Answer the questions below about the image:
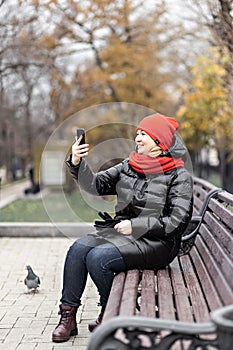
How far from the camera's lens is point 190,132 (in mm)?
22234

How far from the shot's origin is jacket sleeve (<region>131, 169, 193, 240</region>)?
4500 mm

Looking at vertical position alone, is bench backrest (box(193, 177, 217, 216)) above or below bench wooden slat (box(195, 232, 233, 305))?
below

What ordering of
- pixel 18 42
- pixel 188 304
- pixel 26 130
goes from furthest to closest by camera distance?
pixel 26 130 → pixel 18 42 → pixel 188 304

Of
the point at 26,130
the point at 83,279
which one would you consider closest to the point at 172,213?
the point at 83,279

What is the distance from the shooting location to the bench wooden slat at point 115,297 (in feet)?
11.7

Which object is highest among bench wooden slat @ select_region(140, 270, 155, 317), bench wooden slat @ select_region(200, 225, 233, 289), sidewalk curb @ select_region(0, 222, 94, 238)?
bench wooden slat @ select_region(200, 225, 233, 289)

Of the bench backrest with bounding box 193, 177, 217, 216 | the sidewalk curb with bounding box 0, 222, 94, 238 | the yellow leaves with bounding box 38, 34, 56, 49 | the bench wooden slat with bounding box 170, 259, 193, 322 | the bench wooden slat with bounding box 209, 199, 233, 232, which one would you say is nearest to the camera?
the bench wooden slat with bounding box 170, 259, 193, 322

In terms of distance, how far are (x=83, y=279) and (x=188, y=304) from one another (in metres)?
1.09

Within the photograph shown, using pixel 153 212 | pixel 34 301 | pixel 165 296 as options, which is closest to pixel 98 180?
pixel 153 212

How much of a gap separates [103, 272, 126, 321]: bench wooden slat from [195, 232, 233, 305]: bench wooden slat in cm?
56

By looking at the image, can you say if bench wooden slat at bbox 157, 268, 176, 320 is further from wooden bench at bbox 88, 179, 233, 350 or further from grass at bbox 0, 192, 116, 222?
grass at bbox 0, 192, 116, 222

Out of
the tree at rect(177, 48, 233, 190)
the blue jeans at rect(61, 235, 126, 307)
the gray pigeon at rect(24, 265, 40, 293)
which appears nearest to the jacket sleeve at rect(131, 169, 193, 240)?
the blue jeans at rect(61, 235, 126, 307)

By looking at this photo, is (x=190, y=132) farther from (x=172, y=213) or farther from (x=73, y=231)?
(x=172, y=213)

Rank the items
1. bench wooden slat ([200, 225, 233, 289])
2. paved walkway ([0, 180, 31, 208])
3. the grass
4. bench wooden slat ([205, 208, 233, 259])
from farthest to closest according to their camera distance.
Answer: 1. paved walkway ([0, 180, 31, 208])
2. the grass
3. bench wooden slat ([205, 208, 233, 259])
4. bench wooden slat ([200, 225, 233, 289])
